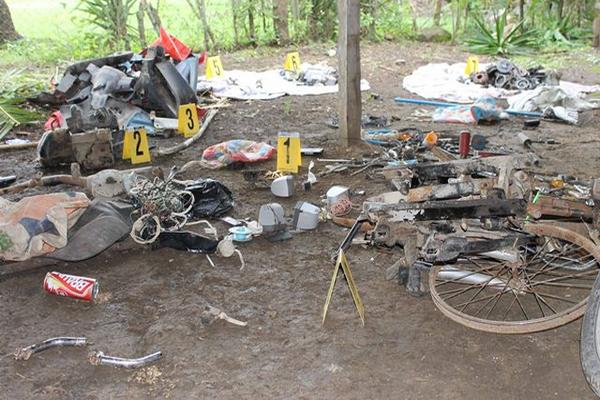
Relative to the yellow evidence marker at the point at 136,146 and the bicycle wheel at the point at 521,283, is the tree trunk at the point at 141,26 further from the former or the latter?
the bicycle wheel at the point at 521,283

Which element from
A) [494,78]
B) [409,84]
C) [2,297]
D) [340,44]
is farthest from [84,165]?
[494,78]

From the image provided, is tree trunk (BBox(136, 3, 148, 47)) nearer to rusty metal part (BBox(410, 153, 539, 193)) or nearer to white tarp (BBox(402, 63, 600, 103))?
white tarp (BBox(402, 63, 600, 103))

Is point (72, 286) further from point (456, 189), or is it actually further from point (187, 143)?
point (187, 143)

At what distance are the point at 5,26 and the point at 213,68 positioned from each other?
4.57 metres

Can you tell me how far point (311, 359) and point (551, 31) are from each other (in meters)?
10.8

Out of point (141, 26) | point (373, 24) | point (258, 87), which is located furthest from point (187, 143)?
point (373, 24)

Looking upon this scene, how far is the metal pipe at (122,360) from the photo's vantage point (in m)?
2.54

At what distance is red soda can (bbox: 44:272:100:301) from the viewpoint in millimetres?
3025

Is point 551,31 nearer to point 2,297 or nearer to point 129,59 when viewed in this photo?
point 129,59

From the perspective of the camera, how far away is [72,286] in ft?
10.0

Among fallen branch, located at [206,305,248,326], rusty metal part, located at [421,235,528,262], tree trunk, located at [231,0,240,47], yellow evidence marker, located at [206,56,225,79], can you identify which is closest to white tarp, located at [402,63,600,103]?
yellow evidence marker, located at [206,56,225,79]

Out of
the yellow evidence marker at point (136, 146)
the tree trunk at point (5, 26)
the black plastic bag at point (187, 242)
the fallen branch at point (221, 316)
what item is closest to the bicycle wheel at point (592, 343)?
the fallen branch at point (221, 316)

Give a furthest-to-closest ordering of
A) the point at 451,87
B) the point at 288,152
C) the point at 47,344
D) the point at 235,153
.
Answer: the point at 451,87 → the point at 235,153 → the point at 288,152 → the point at 47,344

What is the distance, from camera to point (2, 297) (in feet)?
10.3
